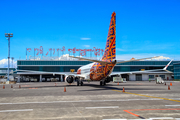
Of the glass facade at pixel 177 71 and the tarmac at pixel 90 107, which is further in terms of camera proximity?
the glass facade at pixel 177 71

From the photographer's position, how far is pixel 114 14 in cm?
2789

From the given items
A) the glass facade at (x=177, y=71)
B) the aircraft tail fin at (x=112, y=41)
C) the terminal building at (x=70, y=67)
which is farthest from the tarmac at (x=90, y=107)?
the glass facade at (x=177, y=71)

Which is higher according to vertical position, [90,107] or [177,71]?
[177,71]

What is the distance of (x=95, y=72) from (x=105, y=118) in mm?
24548

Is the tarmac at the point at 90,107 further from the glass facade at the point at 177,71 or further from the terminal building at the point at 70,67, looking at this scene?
the glass facade at the point at 177,71

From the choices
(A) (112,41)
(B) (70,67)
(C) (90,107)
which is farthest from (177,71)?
(C) (90,107)

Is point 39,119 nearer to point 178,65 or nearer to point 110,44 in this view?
point 110,44

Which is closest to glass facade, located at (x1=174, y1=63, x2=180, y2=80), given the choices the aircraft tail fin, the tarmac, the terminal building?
the terminal building

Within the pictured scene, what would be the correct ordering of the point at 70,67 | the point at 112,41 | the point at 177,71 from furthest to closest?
the point at 70,67
the point at 177,71
the point at 112,41

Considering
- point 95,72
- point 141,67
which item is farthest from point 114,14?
point 141,67

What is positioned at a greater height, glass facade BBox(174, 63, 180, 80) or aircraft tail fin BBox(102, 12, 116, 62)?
aircraft tail fin BBox(102, 12, 116, 62)

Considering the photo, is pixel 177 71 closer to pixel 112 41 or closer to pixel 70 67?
pixel 70 67

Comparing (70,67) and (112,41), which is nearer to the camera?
(112,41)

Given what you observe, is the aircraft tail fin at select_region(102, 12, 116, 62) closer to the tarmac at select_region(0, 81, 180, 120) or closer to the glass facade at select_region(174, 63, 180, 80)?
the tarmac at select_region(0, 81, 180, 120)
